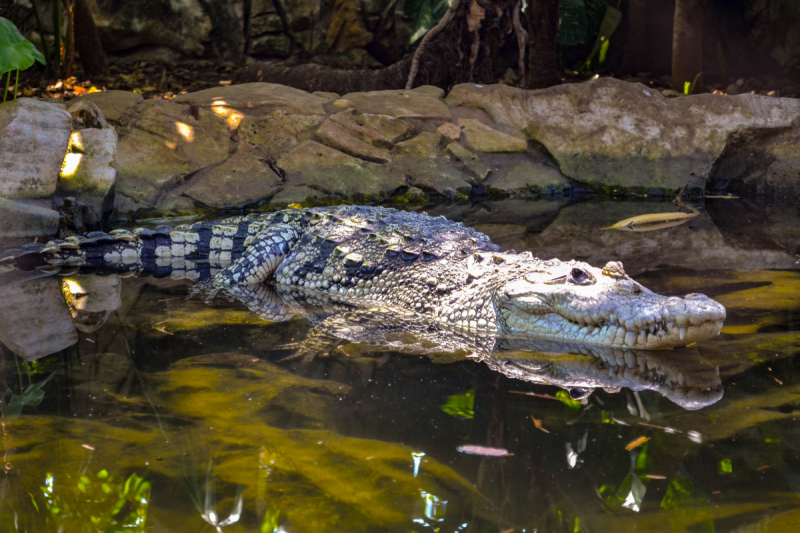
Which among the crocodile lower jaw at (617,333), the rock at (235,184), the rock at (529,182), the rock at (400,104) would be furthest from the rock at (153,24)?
the crocodile lower jaw at (617,333)

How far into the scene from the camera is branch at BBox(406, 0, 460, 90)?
9391 mm

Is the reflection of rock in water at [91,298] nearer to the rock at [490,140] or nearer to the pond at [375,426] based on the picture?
the pond at [375,426]

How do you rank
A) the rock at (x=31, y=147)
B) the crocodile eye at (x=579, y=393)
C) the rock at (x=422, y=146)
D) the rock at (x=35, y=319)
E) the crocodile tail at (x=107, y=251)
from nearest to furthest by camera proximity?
1. the crocodile eye at (x=579, y=393)
2. the rock at (x=35, y=319)
3. the crocodile tail at (x=107, y=251)
4. the rock at (x=31, y=147)
5. the rock at (x=422, y=146)

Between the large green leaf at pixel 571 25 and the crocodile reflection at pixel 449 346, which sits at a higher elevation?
the large green leaf at pixel 571 25

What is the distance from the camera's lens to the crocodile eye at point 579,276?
3.19 metres

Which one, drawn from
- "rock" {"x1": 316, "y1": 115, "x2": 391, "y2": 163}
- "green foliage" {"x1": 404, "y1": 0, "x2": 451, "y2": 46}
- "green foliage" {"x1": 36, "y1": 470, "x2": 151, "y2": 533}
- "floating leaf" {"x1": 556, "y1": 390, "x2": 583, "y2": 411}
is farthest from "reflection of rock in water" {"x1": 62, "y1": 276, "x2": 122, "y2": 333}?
"green foliage" {"x1": 404, "y1": 0, "x2": 451, "y2": 46}

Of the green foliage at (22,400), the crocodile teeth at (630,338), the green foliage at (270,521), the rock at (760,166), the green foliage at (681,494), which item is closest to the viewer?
the green foliage at (270,521)

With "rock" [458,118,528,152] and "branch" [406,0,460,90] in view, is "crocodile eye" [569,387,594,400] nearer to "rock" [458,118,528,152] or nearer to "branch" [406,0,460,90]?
"rock" [458,118,528,152]

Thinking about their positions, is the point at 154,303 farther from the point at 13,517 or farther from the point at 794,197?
the point at 794,197

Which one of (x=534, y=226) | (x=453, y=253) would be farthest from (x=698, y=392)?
(x=534, y=226)

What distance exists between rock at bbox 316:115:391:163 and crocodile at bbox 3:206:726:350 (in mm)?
2530

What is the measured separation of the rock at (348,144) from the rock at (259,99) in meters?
0.42

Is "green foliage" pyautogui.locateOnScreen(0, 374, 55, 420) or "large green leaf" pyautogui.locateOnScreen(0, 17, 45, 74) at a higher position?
"large green leaf" pyautogui.locateOnScreen(0, 17, 45, 74)

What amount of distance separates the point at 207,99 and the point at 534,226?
4226 millimetres
